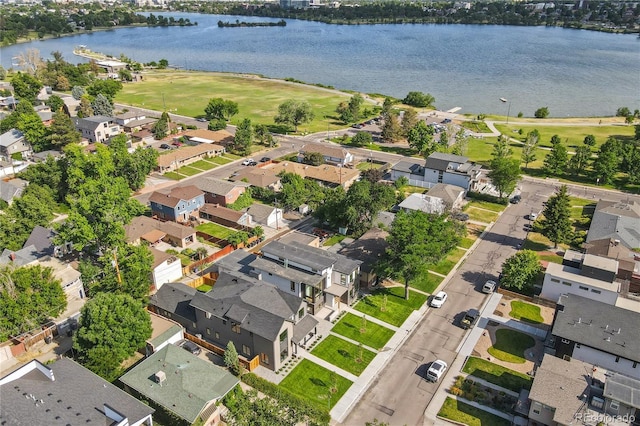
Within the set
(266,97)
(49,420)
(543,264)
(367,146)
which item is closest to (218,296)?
(49,420)

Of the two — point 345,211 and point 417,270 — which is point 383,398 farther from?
point 345,211

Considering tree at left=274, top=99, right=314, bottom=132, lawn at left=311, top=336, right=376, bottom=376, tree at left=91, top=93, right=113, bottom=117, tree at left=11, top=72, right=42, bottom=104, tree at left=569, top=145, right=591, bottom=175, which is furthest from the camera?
tree at left=11, top=72, right=42, bottom=104

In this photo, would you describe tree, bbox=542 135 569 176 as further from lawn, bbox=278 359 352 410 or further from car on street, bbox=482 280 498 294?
lawn, bbox=278 359 352 410

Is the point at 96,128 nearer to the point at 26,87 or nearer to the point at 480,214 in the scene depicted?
the point at 26,87

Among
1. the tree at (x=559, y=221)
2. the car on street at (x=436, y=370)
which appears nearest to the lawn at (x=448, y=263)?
the tree at (x=559, y=221)

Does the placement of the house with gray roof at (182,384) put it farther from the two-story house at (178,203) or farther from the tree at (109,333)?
the two-story house at (178,203)

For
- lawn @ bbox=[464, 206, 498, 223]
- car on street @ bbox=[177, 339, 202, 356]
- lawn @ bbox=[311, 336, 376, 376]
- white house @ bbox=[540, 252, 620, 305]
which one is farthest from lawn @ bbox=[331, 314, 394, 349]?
lawn @ bbox=[464, 206, 498, 223]
